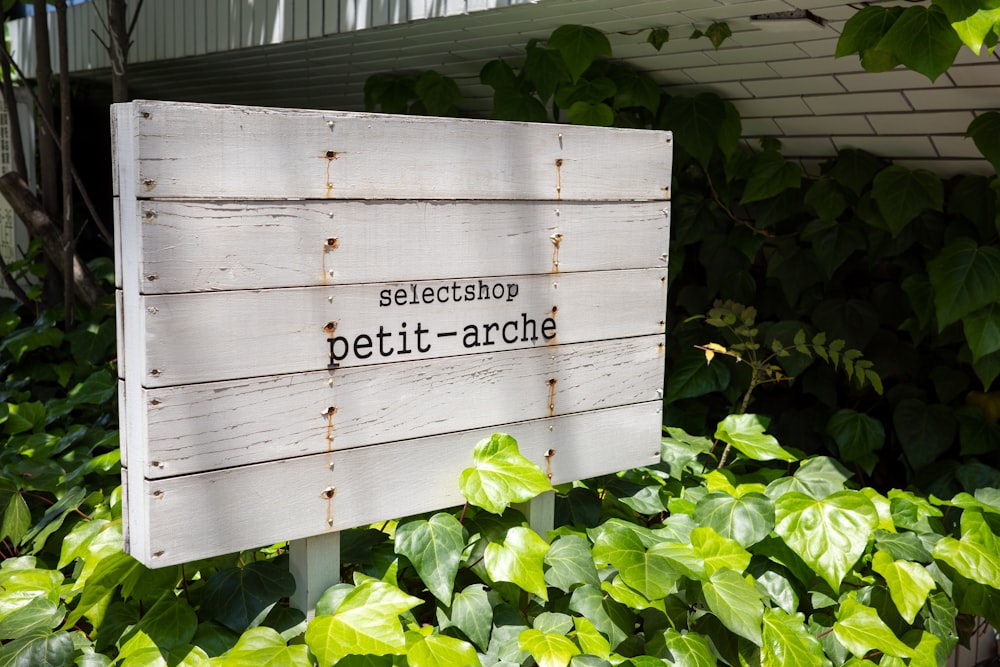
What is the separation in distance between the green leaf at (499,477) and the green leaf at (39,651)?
2.63 ft

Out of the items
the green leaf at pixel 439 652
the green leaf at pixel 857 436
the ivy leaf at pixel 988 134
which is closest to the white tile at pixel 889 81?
the ivy leaf at pixel 988 134

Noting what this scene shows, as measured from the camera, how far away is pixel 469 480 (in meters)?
1.93

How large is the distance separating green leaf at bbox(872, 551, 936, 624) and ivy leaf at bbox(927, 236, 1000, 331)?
98cm

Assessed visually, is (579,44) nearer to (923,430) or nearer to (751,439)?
(751,439)

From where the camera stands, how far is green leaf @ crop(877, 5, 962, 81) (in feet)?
7.55

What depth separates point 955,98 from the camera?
2.79 meters

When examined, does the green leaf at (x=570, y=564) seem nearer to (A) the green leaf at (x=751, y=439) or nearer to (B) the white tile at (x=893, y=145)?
(A) the green leaf at (x=751, y=439)

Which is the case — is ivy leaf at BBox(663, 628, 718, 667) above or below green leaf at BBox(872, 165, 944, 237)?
below

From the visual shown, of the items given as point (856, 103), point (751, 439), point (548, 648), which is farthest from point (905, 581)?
point (856, 103)

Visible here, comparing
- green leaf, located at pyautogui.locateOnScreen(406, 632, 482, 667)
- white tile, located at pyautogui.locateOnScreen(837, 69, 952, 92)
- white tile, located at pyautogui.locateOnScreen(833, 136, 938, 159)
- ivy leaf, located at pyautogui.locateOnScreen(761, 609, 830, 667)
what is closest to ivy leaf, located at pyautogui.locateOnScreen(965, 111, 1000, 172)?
white tile, located at pyautogui.locateOnScreen(837, 69, 952, 92)

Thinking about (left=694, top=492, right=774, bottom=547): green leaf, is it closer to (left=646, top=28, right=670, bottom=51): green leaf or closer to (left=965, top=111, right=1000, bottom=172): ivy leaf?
(left=965, top=111, right=1000, bottom=172): ivy leaf

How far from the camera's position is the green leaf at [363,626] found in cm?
166

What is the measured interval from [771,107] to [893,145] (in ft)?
1.37

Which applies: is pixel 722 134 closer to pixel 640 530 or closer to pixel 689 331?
pixel 689 331
